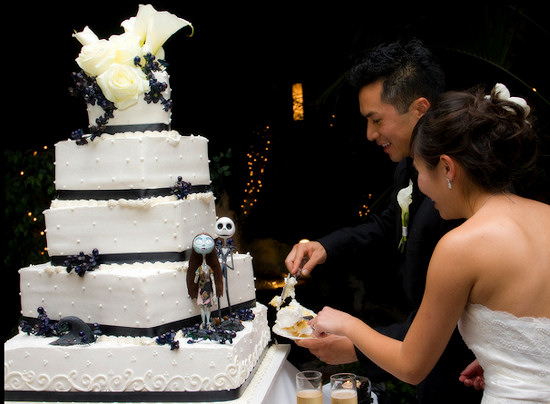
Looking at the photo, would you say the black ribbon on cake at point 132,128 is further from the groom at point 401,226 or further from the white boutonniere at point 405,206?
the white boutonniere at point 405,206

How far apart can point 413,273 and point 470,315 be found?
0.69 meters

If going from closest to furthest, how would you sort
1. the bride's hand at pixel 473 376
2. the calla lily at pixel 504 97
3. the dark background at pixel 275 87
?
the calla lily at pixel 504 97, the bride's hand at pixel 473 376, the dark background at pixel 275 87

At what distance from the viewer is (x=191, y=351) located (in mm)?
2537

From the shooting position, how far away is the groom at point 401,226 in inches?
102

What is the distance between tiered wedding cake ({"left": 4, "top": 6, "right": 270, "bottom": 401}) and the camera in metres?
2.56

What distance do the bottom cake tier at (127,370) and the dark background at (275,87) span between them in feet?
8.44

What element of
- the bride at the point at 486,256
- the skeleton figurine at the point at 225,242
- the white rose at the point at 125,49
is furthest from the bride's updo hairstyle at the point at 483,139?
the white rose at the point at 125,49

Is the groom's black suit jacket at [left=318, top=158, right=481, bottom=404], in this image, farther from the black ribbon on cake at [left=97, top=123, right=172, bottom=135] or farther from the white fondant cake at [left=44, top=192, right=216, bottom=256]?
the black ribbon on cake at [left=97, top=123, right=172, bottom=135]

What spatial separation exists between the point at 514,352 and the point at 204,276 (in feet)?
4.22

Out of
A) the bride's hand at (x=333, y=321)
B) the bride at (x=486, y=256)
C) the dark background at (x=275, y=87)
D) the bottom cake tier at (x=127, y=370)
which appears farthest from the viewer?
the dark background at (x=275, y=87)

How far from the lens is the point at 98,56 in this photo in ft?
8.89

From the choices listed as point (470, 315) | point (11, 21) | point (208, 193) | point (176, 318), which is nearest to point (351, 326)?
point (470, 315)

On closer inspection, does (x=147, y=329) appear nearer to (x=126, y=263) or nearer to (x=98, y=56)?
(x=126, y=263)

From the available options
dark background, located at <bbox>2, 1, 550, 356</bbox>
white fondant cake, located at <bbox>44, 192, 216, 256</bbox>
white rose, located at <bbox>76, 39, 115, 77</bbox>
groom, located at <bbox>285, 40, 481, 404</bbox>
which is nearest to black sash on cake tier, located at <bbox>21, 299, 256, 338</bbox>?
white fondant cake, located at <bbox>44, 192, 216, 256</bbox>
